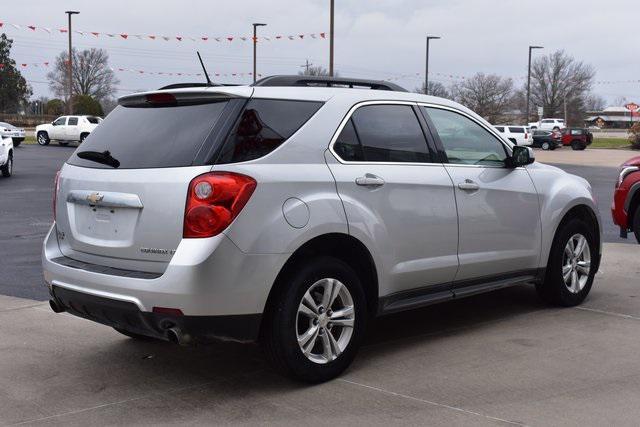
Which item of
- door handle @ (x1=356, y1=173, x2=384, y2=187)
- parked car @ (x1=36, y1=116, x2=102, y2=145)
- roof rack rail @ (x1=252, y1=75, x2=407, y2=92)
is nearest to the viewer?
door handle @ (x1=356, y1=173, x2=384, y2=187)

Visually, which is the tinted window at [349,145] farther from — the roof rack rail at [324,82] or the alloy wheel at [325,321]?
the alloy wheel at [325,321]

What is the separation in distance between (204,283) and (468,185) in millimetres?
2257

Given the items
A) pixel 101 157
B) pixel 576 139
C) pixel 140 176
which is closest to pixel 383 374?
pixel 140 176

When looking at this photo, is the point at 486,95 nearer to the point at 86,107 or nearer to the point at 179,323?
the point at 86,107

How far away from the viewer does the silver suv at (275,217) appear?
4316 millimetres

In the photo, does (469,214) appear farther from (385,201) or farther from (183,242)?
(183,242)

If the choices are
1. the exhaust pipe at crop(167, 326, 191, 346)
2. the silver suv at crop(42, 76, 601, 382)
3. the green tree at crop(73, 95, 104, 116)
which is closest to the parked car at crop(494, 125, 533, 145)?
the green tree at crop(73, 95, 104, 116)

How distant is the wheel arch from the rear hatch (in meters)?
0.63

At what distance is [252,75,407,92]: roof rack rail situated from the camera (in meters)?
5.12

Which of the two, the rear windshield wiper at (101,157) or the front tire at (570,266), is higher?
the rear windshield wiper at (101,157)

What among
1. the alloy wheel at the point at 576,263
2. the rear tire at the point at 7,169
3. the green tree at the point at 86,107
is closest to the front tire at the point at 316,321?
the alloy wheel at the point at 576,263

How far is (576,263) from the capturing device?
6.80 metres

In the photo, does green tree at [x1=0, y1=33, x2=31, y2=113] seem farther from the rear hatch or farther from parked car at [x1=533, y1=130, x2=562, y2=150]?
the rear hatch

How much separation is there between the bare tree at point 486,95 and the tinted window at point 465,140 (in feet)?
258
